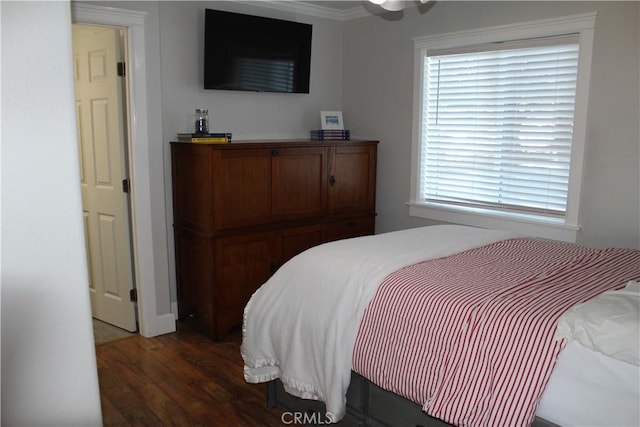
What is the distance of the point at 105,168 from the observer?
361 centimetres

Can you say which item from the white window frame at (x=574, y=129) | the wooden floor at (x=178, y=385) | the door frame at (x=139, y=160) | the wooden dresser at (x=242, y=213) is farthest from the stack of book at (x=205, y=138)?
the white window frame at (x=574, y=129)

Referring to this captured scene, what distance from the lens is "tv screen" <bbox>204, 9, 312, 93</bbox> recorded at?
3666 millimetres

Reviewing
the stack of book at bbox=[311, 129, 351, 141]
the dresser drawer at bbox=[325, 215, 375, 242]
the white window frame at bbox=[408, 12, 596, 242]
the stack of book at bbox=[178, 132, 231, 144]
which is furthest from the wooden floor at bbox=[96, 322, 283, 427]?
the white window frame at bbox=[408, 12, 596, 242]

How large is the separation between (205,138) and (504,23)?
6.96 ft

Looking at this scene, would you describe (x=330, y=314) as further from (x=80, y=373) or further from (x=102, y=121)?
(x=102, y=121)

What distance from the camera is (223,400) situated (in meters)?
2.77

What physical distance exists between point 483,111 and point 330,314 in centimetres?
224

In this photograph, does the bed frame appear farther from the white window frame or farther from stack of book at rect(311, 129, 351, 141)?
stack of book at rect(311, 129, 351, 141)

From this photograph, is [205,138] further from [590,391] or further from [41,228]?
[41,228]

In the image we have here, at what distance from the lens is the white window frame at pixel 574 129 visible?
10.2 ft

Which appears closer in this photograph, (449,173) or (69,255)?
(69,255)

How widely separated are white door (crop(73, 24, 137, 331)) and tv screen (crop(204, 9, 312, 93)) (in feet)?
2.13

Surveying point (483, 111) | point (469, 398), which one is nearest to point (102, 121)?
point (483, 111)

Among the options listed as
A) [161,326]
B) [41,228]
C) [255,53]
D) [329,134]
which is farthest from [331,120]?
[41,228]
